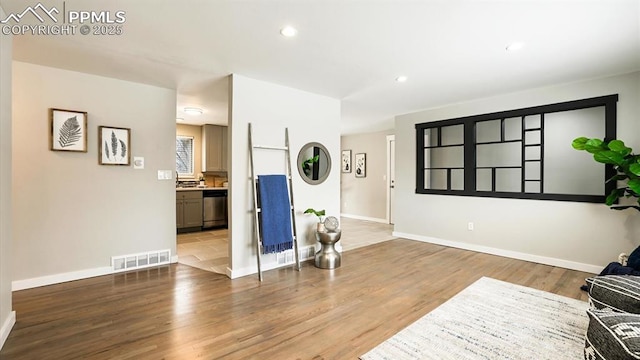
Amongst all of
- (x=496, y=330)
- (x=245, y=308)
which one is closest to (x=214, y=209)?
(x=245, y=308)

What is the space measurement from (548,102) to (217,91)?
15.0 ft

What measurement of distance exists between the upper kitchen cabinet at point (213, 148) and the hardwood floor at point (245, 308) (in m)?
3.28

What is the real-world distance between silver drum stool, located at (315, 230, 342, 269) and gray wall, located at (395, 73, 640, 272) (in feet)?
7.48

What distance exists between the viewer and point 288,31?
238 centimetres

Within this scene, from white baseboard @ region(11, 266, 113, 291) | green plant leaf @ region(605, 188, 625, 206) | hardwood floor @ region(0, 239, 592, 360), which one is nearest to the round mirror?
hardwood floor @ region(0, 239, 592, 360)

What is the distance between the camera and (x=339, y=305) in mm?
2641

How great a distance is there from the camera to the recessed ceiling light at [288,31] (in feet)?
7.67

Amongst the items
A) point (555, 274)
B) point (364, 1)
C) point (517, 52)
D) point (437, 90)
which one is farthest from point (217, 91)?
point (555, 274)

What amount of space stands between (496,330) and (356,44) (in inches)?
104

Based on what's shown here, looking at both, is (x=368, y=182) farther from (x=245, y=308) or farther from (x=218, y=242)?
(x=245, y=308)

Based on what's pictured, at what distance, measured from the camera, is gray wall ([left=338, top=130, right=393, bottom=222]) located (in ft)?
24.4

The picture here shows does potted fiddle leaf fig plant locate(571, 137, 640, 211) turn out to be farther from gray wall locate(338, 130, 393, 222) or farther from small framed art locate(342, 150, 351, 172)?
small framed art locate(342, 150, 351, 172)

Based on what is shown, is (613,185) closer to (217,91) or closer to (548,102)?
(548,102)

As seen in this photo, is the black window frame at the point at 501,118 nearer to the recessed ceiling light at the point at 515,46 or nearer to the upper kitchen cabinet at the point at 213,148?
the recessed ceiling light at the point at 515,46
